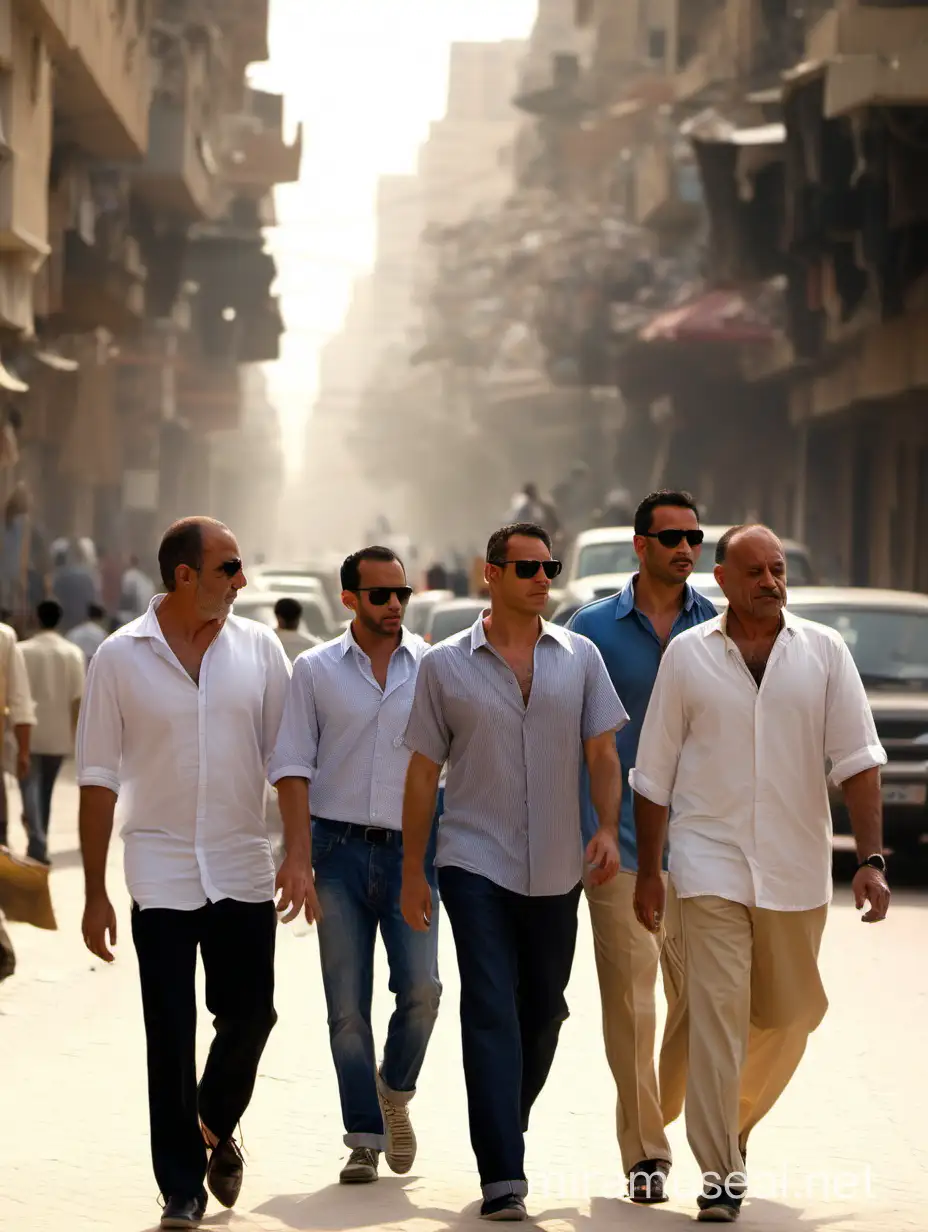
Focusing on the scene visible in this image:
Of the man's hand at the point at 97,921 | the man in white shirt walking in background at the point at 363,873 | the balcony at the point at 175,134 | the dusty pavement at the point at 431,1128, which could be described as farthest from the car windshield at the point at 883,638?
the balcony at the point at 175,134

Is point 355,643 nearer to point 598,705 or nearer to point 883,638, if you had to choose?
point 598,705

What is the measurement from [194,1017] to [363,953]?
2.50 feet

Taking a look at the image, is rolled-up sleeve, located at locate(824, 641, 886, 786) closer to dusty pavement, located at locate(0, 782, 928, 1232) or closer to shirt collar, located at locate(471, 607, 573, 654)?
shirt collar, located at locate(471, 607, 573, 654)

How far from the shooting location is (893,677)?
1522 centimetres

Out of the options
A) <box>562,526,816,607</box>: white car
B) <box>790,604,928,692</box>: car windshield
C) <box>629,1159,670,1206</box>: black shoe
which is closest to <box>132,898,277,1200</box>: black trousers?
<box>629,1159,670,1206</box>: black shoe

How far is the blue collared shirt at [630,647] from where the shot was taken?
6.93 metres

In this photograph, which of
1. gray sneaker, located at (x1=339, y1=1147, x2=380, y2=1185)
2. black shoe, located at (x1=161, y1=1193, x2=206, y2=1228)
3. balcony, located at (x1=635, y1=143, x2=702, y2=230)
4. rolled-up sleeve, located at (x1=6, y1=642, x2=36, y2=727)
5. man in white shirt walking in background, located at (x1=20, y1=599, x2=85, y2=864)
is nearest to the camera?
black shoe, located at (x1=161, y1=1193, x2=206, y2=1228)

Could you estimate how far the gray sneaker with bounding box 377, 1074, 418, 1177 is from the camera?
22.5ft

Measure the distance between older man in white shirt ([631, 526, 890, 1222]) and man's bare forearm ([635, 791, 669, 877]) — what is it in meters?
0.05

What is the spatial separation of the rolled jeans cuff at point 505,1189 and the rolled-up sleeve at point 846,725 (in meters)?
1.27

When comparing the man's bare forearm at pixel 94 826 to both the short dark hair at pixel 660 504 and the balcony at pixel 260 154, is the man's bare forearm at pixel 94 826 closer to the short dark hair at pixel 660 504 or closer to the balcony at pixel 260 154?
the short dark hair at pixel 660 504

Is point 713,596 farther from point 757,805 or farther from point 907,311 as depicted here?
point 907,311

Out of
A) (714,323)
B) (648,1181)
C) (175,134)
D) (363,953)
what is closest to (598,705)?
(363,953)

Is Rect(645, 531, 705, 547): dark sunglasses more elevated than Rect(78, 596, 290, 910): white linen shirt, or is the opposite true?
Rect(645, 531, 705, 547): dark sunglasses
